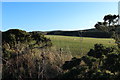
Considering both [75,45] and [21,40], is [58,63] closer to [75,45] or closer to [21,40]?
[21,40]

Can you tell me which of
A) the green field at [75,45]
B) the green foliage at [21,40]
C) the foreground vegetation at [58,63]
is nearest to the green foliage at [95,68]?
the foreground vegetation at [58,63]

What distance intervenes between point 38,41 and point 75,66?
2.60 m

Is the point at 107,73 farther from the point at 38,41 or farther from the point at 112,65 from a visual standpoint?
the point at 38,41

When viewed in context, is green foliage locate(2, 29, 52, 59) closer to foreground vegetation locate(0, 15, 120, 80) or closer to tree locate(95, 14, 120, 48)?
foreground vegetation locate(0, 15, 120, 80)

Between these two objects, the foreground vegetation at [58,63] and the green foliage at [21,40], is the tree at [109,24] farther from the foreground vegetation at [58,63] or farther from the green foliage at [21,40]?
the green foliage at [21,40]

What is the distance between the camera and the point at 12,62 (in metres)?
6.06

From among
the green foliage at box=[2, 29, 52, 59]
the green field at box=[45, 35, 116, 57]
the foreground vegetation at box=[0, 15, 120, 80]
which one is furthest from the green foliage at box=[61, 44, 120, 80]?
the green foliage at box=[2, 29, 52, 59]

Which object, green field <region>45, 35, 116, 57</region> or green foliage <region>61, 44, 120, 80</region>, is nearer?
green foliage <region>61, 44, 120, 80</region>

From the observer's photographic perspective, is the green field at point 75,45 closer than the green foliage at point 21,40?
No

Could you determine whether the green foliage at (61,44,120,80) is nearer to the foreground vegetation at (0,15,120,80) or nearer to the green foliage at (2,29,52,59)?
the foreground vegetation at (0,15,120,80)

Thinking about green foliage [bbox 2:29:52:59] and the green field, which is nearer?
green foliage [bbox 2:29:52:59]

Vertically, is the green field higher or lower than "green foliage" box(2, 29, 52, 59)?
lower

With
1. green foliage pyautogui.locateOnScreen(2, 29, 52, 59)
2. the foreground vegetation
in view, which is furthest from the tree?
green foliage pyautogui.locateOnScreen(2, 29, 52, 59)

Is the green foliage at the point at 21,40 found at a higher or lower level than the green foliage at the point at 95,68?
higher
